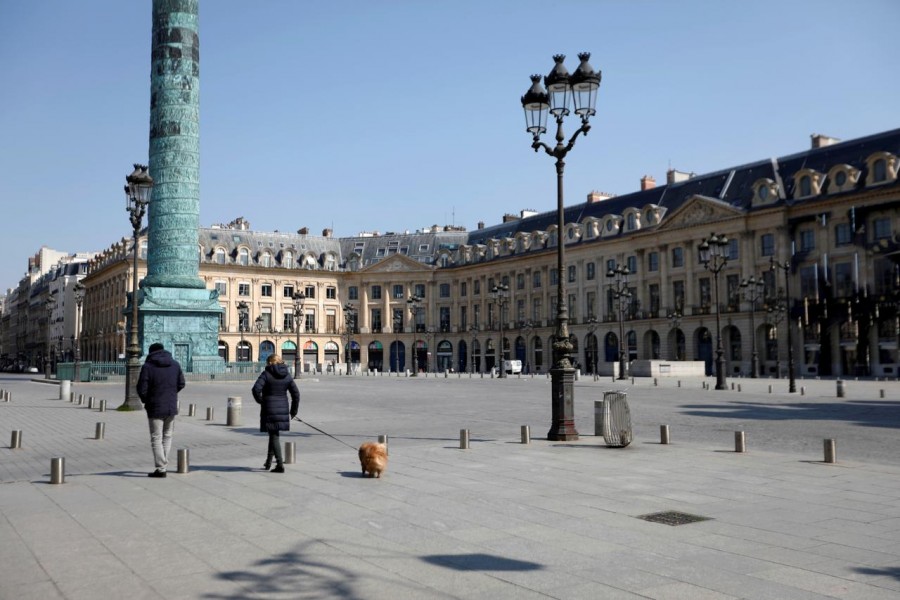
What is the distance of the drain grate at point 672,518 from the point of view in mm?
8188

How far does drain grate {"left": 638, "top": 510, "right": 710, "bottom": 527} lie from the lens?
8188mm

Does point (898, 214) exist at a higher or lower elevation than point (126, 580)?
higher

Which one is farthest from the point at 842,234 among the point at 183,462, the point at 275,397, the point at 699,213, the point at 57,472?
the point at 57,472

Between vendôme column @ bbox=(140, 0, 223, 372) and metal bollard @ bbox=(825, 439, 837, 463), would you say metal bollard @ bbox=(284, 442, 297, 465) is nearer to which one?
metal bollard @ bbox=(825, 439, 837, 463)

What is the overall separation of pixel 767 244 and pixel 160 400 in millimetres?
61230

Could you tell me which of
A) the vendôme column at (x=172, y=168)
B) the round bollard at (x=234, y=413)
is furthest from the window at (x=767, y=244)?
the round bollard at (x=234, y=413)

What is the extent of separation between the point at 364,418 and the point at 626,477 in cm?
1165

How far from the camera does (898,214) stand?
184 ft

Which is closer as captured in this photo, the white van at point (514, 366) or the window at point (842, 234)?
the window at point (842, 234)

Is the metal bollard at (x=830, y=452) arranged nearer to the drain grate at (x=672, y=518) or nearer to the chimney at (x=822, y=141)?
the drain grate at (x=672, y=518)

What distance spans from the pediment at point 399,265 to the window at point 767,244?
45.7 metres

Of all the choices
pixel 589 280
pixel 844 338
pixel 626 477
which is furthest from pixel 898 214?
pixel 626 477

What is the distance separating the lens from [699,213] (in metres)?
70.1

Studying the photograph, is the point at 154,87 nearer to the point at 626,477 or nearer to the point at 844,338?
the point at 626,477
